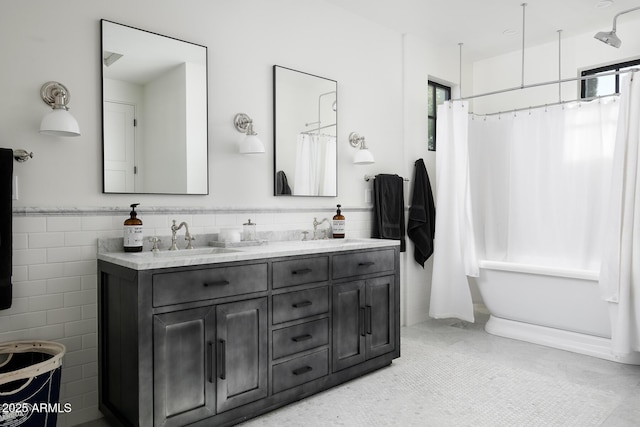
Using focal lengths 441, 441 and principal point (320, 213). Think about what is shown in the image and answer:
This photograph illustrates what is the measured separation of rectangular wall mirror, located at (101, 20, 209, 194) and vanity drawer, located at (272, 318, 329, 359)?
1.02 m

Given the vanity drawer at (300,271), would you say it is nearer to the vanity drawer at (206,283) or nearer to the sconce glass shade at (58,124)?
the vanity drawer at (206,283)

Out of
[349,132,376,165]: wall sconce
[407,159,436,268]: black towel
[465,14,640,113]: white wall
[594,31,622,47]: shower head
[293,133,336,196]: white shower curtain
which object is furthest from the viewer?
[407,159,436,268]: black towel

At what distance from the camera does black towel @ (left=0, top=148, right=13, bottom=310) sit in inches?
78.5

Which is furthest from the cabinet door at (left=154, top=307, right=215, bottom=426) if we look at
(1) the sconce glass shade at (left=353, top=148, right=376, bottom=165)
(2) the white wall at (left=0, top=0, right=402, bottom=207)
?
(1) the sconce glass shade at (left=353, top=148, right=376, bottom=165)

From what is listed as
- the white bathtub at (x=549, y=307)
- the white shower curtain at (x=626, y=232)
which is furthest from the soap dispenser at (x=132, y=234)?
the white shower curtain at (x=626, y=232)

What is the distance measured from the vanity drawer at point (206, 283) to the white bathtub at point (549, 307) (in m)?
2.36

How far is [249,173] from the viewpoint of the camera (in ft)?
9.95

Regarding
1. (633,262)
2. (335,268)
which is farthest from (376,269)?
(633,262)

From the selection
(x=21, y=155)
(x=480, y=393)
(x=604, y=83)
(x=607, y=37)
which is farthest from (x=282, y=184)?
(x=604, y=83)

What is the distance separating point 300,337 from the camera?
8.48 feet

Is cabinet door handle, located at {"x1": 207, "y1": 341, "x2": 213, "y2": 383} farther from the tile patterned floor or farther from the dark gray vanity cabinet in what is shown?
the dark gray vanity cabinet

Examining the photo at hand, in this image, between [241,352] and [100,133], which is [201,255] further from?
[100,133]

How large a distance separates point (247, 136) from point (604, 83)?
3.54m

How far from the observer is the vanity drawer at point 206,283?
2.04 metres
